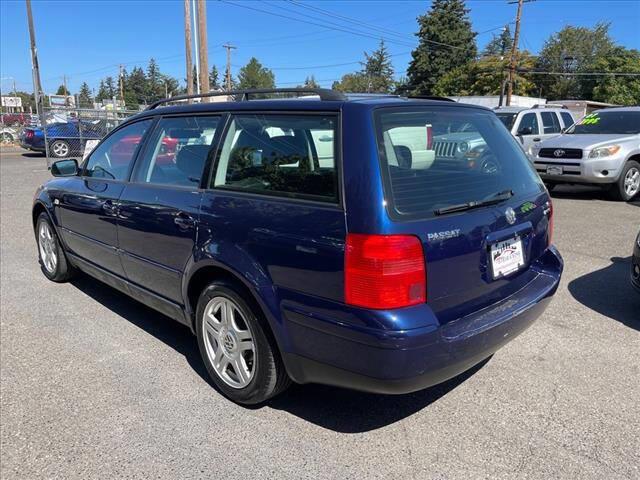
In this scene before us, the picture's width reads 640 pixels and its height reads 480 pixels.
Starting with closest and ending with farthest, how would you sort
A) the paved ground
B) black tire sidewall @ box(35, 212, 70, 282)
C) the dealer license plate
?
the paved ground < the dealer license plate < black tire sidewall @ box(35, 212, 70, 282)

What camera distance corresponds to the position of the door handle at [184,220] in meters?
3.07

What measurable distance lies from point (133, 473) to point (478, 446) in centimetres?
170

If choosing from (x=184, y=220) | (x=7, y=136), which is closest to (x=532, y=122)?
(x=184, y=220)

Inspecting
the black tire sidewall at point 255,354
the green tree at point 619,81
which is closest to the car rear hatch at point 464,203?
the black tire sidewall at point 255,354

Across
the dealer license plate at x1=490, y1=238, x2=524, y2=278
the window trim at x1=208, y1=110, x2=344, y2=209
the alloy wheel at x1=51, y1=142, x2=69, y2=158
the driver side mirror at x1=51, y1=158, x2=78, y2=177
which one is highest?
the window trim at x1=208, y1=110, x2=344, y2=209

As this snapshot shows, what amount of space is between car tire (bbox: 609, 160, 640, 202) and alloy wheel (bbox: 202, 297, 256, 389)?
9.17 meters

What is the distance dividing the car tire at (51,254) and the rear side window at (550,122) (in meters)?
11.8

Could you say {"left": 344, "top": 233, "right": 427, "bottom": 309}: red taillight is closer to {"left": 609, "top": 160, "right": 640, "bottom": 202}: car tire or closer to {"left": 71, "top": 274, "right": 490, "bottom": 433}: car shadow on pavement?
{"left": 71, "top": 274, "right": 490, "bottom": 433}: car shadow on pavement

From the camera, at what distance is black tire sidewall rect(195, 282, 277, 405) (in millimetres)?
2771

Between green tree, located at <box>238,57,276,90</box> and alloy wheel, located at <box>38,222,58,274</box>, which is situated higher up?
green tree, located at <box>238,57,276,90</box>

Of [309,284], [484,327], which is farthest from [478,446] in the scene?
[309,284]

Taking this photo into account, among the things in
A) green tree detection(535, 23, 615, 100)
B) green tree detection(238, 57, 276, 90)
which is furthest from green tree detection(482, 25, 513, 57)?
green tree detection(238, 57, 276, 90)

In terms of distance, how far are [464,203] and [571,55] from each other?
7176cm

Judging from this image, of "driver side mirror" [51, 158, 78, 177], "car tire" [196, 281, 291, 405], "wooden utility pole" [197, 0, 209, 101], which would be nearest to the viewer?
"car tire" [196, 281, 291, 405]
